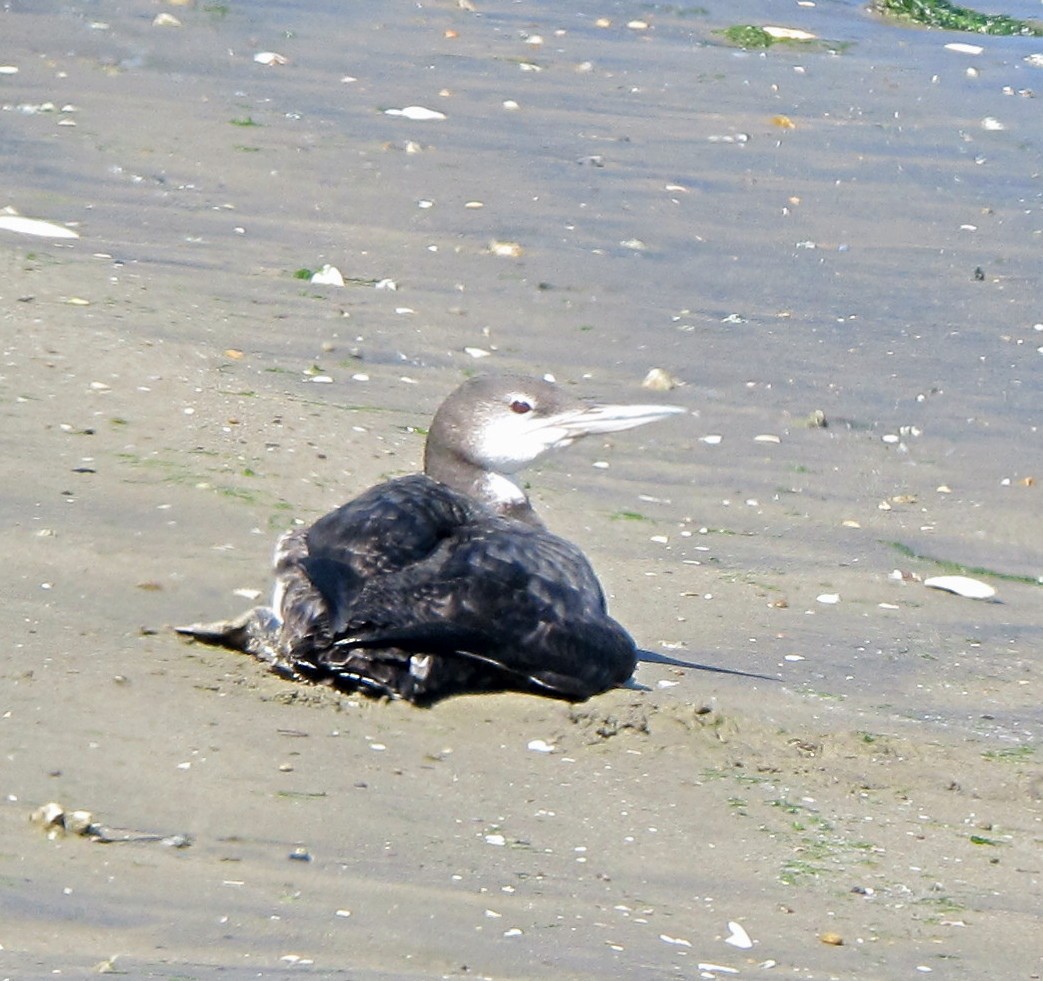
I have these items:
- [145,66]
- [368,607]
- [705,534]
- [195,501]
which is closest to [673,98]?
[145,66]

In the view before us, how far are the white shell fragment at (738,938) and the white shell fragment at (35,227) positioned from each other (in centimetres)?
516

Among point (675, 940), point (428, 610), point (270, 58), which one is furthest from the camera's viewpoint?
point (270, 58)

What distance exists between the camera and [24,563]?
465cm

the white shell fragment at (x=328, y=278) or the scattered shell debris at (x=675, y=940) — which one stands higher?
the scattered shell debris at (x=675, y=940)

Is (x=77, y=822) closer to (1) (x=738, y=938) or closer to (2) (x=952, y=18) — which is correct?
(1) (x=738, y=938)

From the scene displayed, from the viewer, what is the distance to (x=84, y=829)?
127 inches

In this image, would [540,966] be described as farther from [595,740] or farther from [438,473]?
[438,473]

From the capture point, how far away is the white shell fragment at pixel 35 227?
7590 millimetres

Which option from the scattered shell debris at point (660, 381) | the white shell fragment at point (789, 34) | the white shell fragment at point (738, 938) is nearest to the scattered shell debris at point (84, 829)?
the white shell fragment at point (738, 938)

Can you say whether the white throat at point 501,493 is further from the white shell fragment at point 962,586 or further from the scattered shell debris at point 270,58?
the scattered shell debris at point 270,58

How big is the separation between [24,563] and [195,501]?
0.67m

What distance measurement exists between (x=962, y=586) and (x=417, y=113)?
18.4ft

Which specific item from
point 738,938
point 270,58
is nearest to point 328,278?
point 270,58

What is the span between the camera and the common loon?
13.8 ft
